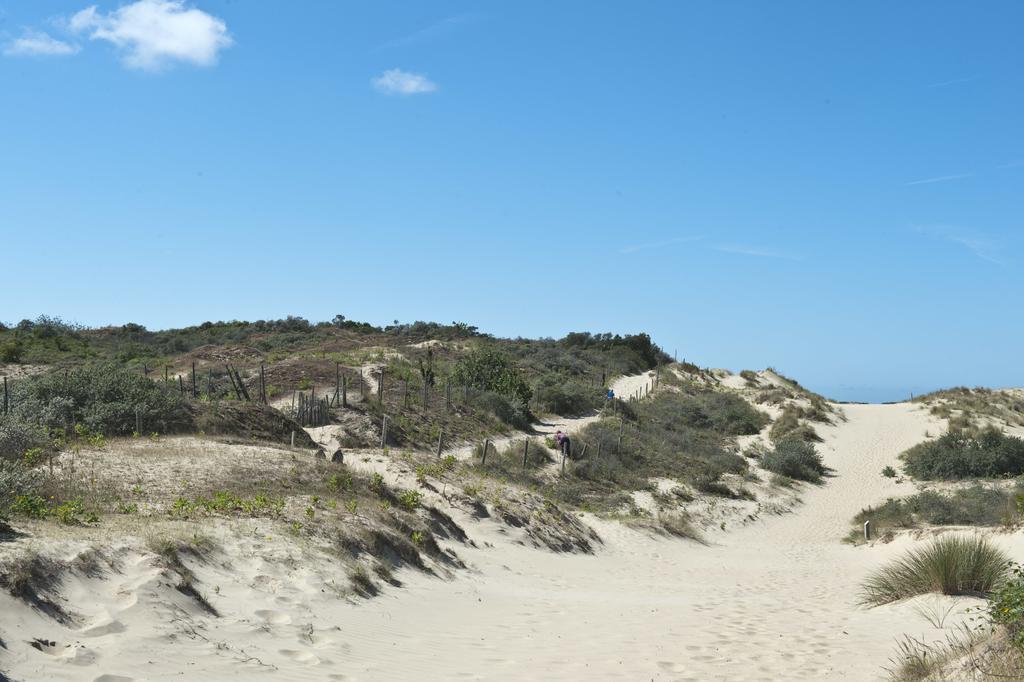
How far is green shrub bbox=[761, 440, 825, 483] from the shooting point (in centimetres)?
3434

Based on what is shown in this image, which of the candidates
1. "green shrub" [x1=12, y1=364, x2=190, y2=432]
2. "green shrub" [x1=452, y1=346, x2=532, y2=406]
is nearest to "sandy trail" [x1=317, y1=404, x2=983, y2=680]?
"green shrub" [x1=12, y1=364, x2=190, y2=432]

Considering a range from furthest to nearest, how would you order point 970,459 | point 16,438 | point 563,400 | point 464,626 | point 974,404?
point 974,404
point 563,400
point 970,459
point 16,438
point 464,626

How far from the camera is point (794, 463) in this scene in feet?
113

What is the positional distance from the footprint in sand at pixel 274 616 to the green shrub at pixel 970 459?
31.4m

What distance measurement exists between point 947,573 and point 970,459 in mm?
24836

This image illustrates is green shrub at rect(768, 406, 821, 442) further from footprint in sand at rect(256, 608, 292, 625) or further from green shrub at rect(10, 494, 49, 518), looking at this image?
green shrub at rect(10, 494, 49, 518)

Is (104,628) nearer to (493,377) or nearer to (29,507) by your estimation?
(29,507)

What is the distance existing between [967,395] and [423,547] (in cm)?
5431

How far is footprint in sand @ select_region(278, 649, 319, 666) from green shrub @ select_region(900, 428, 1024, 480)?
3182 centimetres

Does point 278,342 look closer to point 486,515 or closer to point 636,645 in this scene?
point 486,515

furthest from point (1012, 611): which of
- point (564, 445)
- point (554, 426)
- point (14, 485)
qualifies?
point (554, 426)

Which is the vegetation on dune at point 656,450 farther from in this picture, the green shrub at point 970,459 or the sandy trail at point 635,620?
the green shrub at point 970,459

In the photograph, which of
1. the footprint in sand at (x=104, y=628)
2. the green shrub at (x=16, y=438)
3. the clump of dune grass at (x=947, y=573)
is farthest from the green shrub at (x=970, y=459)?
the footprint in sand at (x=104, y=628)

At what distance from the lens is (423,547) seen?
13398 mm
